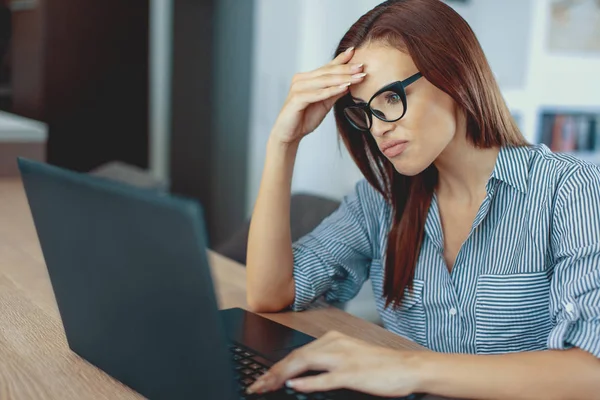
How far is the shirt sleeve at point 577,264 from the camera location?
955 mm

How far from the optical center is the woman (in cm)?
115

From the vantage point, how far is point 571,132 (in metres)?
4.34

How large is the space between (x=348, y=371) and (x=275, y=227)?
474mm

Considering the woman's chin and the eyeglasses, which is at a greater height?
the eyeglasses

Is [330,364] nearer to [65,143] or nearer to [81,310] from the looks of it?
[81,310]

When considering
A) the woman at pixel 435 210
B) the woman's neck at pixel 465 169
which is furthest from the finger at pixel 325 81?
the woman's neck at pixel 465 169

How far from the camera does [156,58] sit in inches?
173

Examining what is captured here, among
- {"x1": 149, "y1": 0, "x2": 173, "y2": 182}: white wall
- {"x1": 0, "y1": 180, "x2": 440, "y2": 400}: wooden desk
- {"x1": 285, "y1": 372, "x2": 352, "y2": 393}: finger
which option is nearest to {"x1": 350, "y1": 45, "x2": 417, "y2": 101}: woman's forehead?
{"x1": 0, "y1": 180, "x2": 440, "y2": 400}: wooden desk

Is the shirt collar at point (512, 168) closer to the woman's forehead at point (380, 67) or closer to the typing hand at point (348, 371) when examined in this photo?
the woman's forehead at point (380, 67)

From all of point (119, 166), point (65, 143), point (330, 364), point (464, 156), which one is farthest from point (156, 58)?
point (330, 364)

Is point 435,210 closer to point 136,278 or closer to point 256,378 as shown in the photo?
point 256,378

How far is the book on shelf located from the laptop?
3.64 meters

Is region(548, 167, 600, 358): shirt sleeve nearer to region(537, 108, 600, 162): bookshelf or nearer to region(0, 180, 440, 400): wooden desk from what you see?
region(0, 180, 440, 400): wooden desk

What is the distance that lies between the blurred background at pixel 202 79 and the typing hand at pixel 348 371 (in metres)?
2.75
